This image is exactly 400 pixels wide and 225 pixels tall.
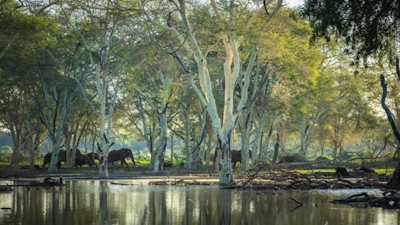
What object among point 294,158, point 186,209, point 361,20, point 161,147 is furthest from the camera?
point 294,158

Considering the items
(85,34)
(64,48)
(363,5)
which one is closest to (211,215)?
(363,5)

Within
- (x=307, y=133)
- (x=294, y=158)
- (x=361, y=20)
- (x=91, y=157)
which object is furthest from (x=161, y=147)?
(x=361, y=20)

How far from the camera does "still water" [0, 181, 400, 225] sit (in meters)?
14.3

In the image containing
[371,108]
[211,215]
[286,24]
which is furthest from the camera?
[371,108]

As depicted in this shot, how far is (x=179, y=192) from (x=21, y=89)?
29.6 metres

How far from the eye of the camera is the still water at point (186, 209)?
14289 mm

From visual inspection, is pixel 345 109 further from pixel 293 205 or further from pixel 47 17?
pixel 293 205

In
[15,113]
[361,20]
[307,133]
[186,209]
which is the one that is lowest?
[186,209]

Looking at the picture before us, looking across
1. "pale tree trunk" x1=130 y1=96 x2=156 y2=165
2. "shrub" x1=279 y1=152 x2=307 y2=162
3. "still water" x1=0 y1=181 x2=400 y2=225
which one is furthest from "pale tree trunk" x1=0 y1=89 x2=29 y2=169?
"still water" x1=0 y1=181 x2=400 y2=225

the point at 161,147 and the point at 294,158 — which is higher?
the point at 161,147

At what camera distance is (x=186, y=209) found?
17219 mm

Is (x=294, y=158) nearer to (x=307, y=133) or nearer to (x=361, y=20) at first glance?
(x=307, y=133)

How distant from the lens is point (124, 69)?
43656 mm

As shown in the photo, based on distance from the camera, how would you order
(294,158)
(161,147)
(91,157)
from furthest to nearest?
(91,157) < (294,158) < (161,147)
